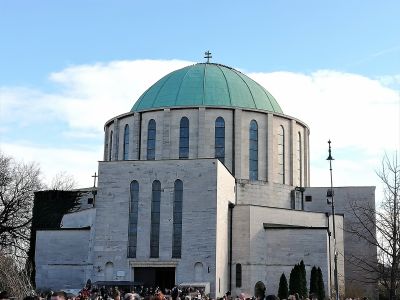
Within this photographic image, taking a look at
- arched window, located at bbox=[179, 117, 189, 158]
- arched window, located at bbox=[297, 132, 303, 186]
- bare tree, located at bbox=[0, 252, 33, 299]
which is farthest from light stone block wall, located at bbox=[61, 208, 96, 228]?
bare tree, located at bbox=[0, 252, 33, 299]

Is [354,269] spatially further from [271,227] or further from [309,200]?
[271,227]

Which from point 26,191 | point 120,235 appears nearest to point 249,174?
point 120,235

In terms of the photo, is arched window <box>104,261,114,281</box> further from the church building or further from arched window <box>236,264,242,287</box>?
arched window <box>236,264,242,287</box>

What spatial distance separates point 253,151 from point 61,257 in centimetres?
1626

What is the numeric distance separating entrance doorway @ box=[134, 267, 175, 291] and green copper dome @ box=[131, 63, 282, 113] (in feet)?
44.5

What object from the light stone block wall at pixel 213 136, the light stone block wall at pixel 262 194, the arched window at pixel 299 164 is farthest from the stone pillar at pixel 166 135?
the arched window at pixel 299 164

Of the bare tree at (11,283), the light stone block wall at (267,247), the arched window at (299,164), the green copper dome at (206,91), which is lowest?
the bare tree at (11,283)

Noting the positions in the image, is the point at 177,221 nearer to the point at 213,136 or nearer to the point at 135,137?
the point at 213,136

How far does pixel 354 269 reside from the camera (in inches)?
2046

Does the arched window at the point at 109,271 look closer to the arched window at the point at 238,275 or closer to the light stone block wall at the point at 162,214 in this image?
the light stone block wall at the point at 162,214

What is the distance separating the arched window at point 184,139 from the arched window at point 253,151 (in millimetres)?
4875

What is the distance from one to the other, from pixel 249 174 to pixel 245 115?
4.51 m

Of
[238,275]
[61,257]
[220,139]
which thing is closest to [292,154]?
[220,139]

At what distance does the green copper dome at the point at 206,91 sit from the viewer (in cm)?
5078
